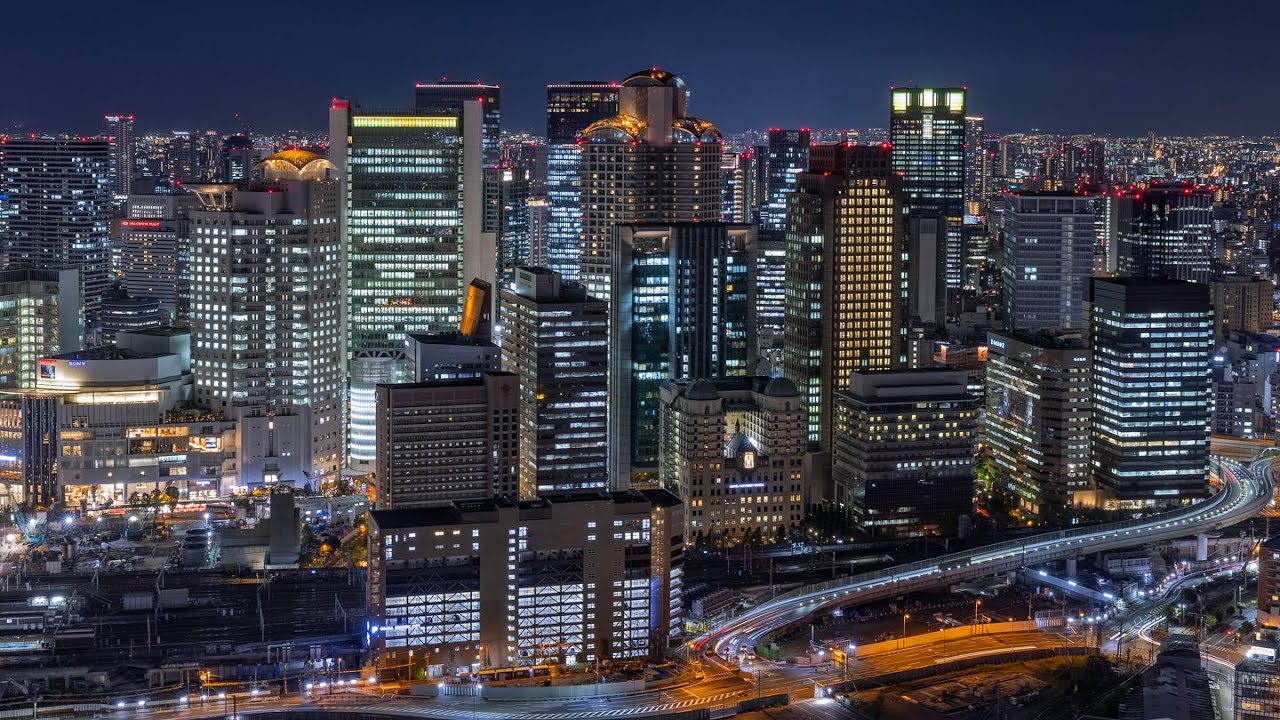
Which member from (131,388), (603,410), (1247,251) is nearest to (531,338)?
(603,410)

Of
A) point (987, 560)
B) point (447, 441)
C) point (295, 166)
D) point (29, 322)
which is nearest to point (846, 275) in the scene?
point (987, 560)

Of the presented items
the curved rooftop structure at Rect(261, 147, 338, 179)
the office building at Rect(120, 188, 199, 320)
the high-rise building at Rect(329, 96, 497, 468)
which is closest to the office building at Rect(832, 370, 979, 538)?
the high-rise building at Rect(329, 96, 497, 468)

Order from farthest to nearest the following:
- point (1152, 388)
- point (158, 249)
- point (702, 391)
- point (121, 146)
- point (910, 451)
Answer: point (121, 146)
point (158, 249)
point (1152, 388)
point (910, 451)
point (702, 391)

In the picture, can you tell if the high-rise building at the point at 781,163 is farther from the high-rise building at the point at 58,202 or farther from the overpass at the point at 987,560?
the overpass at the point at 987,560

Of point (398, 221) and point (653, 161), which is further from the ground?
point (653, 161)

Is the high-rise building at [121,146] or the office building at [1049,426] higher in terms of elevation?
the high-rise building at [121,146]

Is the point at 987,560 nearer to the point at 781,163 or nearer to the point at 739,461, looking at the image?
the point at 739,461

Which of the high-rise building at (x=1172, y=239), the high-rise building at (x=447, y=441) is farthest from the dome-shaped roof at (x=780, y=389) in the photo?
the high-rise building at (x=1172, y=239)
